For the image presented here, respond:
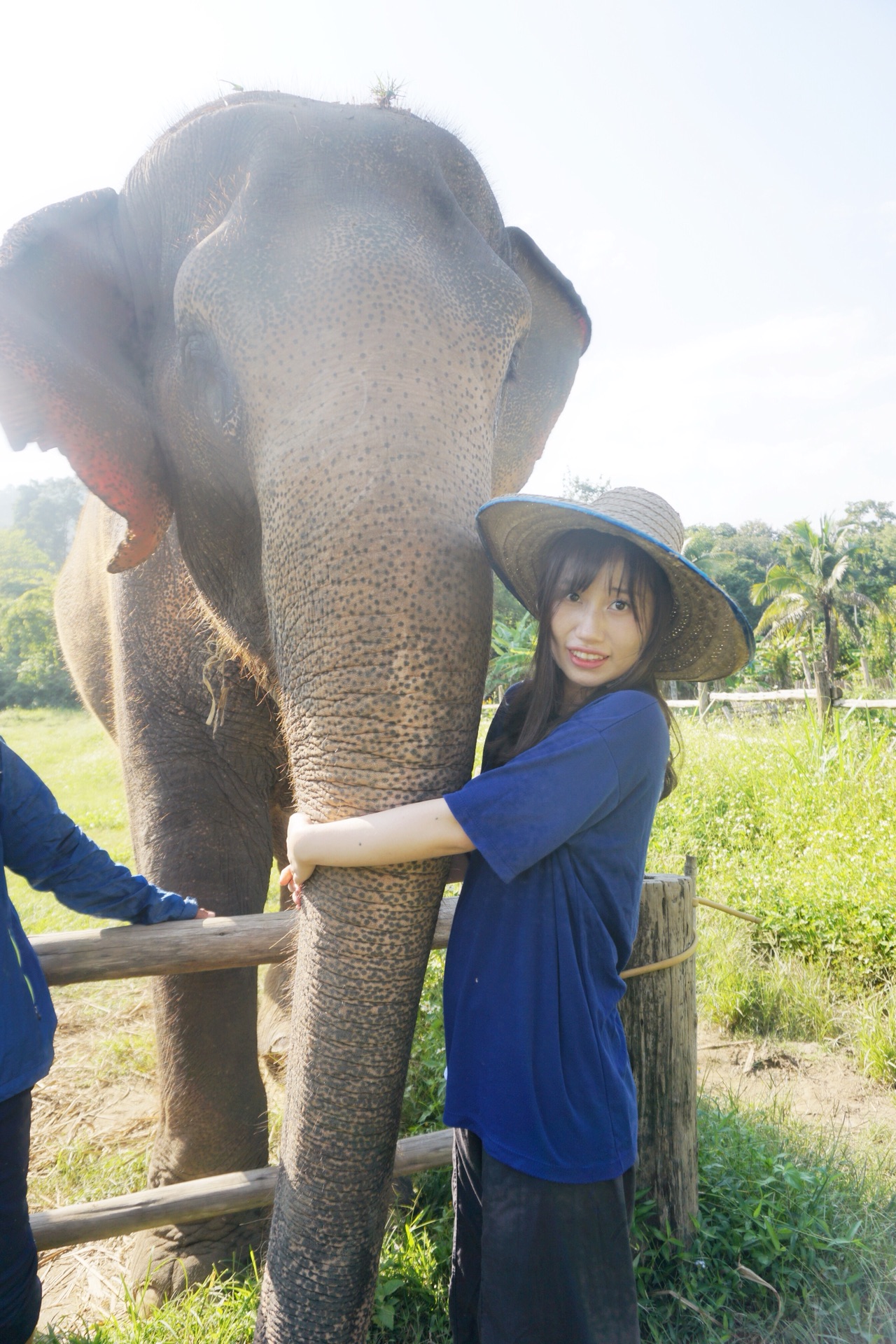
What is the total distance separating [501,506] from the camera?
4.69 feet

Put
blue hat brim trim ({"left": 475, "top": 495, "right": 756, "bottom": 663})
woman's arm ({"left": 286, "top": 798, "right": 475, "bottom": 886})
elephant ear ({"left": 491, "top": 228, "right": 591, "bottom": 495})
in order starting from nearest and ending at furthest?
woman's arm ({"left": 286, "top": 798, "right": 475, "bottom": 886}) → blue hat brim trim ({"left": 475, "top": 495, "right": 756, "bottom": 663}) → elephant ear ({"left": 491, "top": 228, "right": 591, "bottom": 495})

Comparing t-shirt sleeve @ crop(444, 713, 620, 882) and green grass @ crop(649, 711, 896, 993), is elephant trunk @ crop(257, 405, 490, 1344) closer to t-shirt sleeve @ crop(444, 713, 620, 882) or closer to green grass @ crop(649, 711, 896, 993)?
t-shirt sleeve @ crop(444, 713, 620, 882)

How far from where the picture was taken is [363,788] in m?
1.36

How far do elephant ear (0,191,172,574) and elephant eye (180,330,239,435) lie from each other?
15.8 inches

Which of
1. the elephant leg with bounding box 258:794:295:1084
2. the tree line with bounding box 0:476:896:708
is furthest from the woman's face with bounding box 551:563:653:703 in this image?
the tree line with bounding box 0:476:896:708

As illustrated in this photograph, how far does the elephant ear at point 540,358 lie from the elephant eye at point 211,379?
1051 mm

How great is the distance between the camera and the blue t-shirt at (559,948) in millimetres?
1400

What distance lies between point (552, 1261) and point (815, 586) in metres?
33.7

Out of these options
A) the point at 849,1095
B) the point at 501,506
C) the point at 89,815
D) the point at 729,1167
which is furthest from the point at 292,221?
the point at 89,815

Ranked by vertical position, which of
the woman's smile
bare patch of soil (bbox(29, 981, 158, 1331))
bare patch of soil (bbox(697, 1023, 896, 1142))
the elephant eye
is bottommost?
bare patch of soil (bbox(29, 981, 158, 1331))

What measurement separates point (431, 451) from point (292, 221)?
0.68 m

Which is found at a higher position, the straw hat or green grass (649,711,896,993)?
the straw hat

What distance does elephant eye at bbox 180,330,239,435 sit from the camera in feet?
6.05

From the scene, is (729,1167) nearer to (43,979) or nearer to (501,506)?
(43,979)
